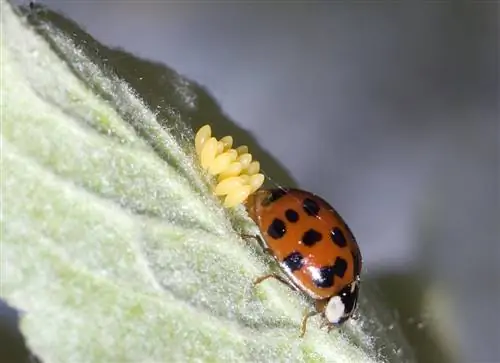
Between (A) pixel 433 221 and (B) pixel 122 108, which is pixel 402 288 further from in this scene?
(B) pixel 122 108

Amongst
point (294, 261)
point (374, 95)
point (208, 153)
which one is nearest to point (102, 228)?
point (208, 153)

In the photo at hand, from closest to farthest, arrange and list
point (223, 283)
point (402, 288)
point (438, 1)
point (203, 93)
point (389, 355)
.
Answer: point (223, 283)
point (389, 355)
point (203, 93)
point (402, 288)
point (438, 1)

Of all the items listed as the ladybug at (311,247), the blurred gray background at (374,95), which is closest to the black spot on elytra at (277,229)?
the ladybug at (311,247)

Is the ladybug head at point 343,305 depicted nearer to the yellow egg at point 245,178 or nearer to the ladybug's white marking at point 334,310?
the ladybug's white marking at point 334,310

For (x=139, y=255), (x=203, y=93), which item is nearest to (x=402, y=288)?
(x=203, y=93)

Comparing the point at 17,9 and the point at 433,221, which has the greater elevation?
the point at 433,221

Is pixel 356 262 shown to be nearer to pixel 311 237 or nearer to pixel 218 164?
pixel 311 237
